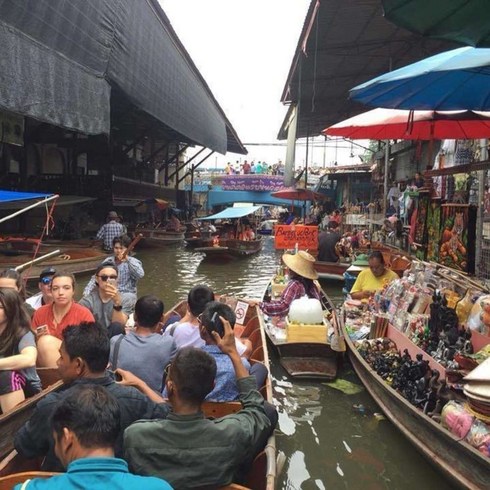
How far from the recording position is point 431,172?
7031 millimetres

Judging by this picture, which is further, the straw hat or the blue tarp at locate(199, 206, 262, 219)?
the blue tarp at locate(199, 206, 262, 219)

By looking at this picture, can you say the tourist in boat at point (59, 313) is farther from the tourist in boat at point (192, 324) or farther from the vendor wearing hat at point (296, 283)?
the vendor wearing hat at point (296, 283)

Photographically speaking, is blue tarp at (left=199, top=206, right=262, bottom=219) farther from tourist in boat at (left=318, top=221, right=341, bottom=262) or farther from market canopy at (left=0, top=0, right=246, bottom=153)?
tourist in boat at (left=318, top=221, right=341, bottom=262)

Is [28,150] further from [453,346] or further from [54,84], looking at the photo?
[453,346]

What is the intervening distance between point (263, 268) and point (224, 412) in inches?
595

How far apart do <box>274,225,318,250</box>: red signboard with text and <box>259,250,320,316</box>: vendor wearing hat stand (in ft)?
18.4

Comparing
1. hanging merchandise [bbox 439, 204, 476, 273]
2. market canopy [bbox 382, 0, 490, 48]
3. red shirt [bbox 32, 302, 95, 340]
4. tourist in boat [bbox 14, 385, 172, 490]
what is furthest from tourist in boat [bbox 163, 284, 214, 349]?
hanging merchandise [bbox 439, 204, 476, 273]

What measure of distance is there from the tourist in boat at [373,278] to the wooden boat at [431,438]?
2.10 m

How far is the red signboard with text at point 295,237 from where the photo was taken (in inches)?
519

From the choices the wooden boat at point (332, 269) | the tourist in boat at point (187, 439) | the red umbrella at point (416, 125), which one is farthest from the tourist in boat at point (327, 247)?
the tourist in boat at point (187, 439)

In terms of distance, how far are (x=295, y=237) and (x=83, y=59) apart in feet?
21.4

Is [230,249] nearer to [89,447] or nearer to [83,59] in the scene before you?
[83,59]

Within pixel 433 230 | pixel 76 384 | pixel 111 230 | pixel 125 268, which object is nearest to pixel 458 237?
pixel 433 230

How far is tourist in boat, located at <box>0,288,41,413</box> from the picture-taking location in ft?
11.5
